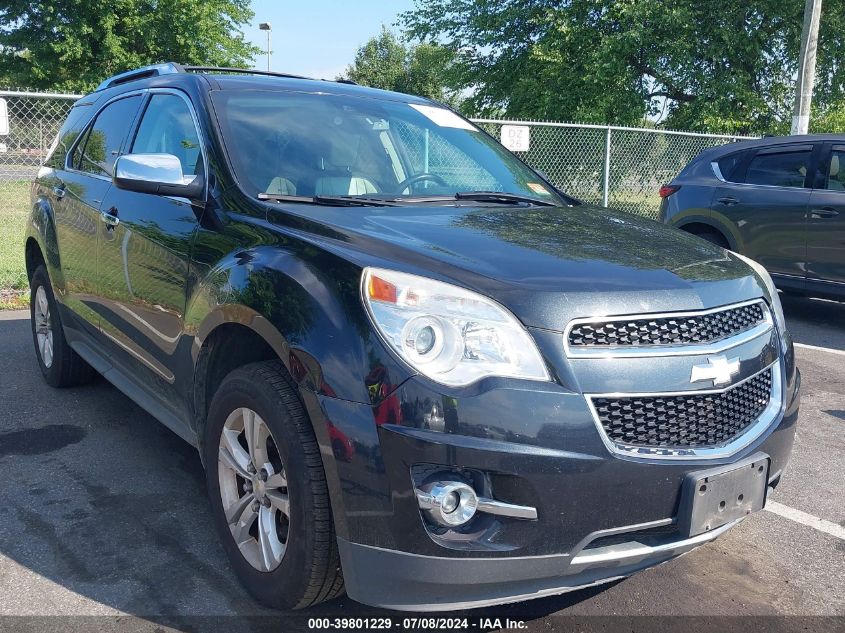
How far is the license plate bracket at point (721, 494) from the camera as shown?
2180 millimetres

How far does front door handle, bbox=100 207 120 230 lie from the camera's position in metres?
3.61

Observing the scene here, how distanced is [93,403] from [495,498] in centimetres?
341

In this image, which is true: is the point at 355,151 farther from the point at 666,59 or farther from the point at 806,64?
the point at 666,59

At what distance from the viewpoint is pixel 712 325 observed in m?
2.37

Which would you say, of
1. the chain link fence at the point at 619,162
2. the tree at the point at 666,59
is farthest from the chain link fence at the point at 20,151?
the tree at the point at 666,59

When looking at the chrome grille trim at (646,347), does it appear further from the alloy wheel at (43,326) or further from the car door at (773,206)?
the car door at (773,206)

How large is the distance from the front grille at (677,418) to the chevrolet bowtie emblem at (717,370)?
4cm

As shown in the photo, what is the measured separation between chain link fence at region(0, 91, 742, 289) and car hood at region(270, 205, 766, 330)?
20.2 feet

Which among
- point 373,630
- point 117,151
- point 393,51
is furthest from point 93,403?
point 393,51

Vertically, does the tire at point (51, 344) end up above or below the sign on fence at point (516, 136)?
below

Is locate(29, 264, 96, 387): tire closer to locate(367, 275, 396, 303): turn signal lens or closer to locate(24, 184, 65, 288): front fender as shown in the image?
locate(24, 184, 65, 288): front fender

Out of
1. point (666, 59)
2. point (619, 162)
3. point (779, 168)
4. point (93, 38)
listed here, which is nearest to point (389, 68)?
point (93, 38)

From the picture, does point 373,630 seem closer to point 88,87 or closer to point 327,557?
point 327,557

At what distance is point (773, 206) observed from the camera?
739cm
